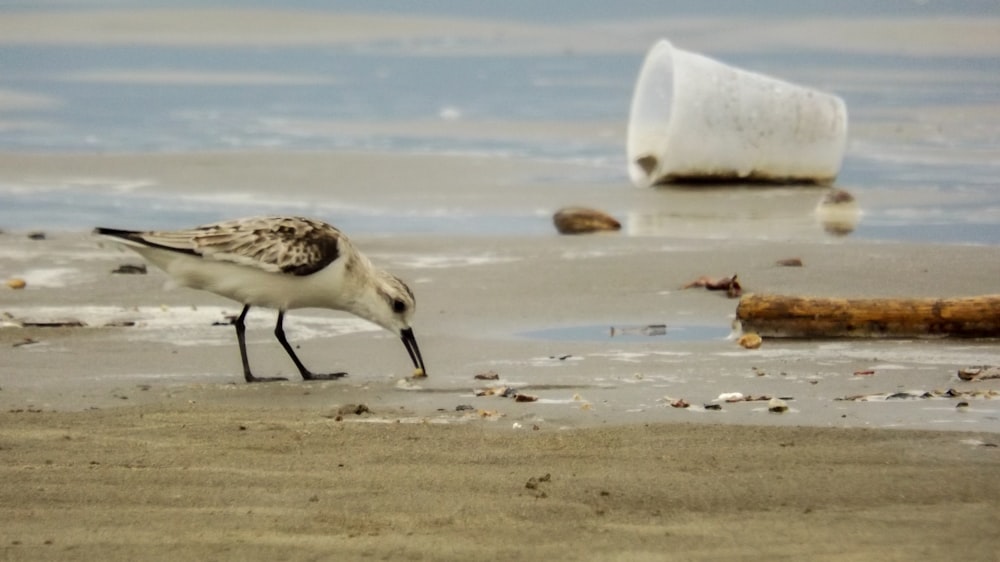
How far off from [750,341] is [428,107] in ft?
52.8

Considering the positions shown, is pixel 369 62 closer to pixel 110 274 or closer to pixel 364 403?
pixel 110 274

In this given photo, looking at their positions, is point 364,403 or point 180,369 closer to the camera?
point 364,403

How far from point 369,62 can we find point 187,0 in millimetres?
12577

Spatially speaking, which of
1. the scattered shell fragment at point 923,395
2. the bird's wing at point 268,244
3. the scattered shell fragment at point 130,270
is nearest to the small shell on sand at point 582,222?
the scattered shell fragment at point 130,270

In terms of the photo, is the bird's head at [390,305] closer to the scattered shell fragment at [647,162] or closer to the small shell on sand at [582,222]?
the small shell on sand at [582,222]

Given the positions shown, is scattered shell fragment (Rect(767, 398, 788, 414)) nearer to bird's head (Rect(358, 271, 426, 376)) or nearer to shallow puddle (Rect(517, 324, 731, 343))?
shallow puddle (Rect(517, 324, 731, 343))

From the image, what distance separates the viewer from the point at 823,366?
25.7 ft

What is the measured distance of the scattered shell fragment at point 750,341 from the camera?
8.34 meters

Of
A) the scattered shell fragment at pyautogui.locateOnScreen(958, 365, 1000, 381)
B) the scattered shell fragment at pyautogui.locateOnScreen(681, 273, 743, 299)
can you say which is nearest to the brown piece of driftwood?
the scattered shell fragment at pyautogui.locateOnScreen(958, 365, 1000, 381)

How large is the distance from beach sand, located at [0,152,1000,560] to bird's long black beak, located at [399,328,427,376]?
0.28ft

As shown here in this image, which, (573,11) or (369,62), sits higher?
(573,11)

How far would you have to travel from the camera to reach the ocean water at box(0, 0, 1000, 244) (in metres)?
14.9

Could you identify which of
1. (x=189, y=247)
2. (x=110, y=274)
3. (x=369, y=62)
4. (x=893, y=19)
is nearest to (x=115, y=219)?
(x=110, y=274)

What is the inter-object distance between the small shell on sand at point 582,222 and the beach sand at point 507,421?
13.3 inches
